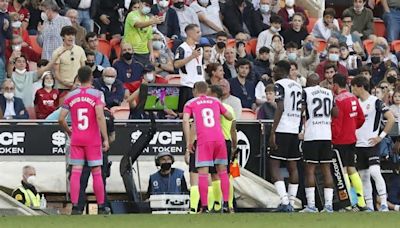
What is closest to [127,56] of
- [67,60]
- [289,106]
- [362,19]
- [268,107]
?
[67,60]

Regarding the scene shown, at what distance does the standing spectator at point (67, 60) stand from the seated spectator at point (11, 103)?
0.75 meters

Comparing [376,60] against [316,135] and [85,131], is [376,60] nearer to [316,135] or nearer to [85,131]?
[316,135]

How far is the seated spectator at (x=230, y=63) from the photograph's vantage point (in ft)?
76.9

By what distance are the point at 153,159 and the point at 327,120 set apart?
2.66 m

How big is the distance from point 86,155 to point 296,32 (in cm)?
854

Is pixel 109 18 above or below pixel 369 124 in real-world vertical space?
above

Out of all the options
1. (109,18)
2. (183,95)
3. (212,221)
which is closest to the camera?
(212,221)

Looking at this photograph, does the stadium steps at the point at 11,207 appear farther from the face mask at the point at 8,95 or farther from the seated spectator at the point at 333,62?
the seated spectator at the point at 333,62

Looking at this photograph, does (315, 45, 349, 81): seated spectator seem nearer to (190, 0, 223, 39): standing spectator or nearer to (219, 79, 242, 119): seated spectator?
(190, 0, 223, 39): standing spectator

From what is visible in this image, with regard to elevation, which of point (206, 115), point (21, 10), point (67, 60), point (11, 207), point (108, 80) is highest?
point (21, 10)

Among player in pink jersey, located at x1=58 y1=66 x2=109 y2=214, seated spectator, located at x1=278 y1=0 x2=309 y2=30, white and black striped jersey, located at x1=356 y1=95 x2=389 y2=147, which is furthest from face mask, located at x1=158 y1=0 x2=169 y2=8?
player in pink jersey, located at x1=58 y1=66 x2=109 y2=214

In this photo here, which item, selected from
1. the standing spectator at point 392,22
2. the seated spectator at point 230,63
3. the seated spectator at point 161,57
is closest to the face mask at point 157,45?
the seated spectator at point 161,57

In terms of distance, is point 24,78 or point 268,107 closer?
point 268,107

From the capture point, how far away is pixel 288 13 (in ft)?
87.5
